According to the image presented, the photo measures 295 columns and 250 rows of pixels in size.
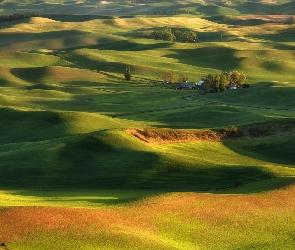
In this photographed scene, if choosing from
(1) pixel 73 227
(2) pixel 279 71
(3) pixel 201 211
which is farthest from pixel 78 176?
(2) pixel 279 71

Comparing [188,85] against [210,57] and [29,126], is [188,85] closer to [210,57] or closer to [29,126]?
[210,57]

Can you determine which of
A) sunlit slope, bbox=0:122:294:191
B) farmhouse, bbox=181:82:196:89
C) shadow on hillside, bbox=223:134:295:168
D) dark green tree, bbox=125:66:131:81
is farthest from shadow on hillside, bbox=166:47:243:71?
sunlit slope, bbox=0:122:294:191

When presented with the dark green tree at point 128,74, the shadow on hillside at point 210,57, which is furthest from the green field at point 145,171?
the shadow on hillside at point 210,57

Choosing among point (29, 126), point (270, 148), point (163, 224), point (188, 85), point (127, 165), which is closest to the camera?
point (163, 224)

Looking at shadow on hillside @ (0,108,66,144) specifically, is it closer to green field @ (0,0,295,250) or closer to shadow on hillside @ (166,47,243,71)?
green field @ (0,0,295,250)

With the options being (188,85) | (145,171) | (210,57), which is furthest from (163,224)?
(210,57)

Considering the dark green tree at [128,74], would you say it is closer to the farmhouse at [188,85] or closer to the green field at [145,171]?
the green field at [145,171]
